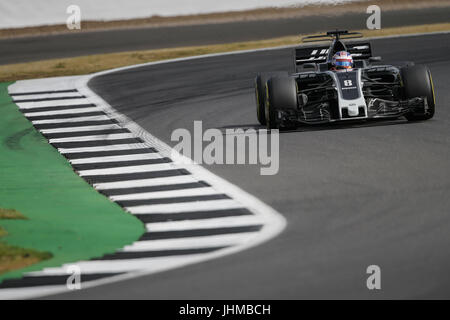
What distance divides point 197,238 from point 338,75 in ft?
21.0

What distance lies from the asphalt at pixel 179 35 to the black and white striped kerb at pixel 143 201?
11252 mm

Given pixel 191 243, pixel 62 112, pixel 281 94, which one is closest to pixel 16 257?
pixel 191 243

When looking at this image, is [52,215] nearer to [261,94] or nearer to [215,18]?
[261,94]

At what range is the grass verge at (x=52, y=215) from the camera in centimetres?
866

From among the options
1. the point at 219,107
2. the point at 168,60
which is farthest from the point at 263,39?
the point at 219,107

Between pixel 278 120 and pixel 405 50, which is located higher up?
pixel 405 50

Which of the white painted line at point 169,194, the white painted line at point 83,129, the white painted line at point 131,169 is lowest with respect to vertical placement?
the white painted line at point 169,194

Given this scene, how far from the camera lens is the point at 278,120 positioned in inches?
580

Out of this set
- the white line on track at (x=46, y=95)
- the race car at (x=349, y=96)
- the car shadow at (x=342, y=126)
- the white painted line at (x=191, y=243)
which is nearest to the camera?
the white painted line at (x=191, y=243)

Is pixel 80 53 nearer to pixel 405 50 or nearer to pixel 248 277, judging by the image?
pixel 405 50

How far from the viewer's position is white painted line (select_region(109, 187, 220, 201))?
10984mm

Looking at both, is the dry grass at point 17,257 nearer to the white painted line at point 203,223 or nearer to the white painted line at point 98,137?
the white painted line at point 203,223

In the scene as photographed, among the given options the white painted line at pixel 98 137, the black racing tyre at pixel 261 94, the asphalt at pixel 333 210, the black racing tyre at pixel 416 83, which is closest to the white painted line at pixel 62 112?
the asphalt at pixel 333 210

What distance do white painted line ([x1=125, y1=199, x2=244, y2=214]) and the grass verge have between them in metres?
0.23
